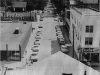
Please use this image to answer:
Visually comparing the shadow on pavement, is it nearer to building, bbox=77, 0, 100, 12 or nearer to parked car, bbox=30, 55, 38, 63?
parked car, bbox=30, 55, 38, 63

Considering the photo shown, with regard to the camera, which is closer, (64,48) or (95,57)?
(95,57)

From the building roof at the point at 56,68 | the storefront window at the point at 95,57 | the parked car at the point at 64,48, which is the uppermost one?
the building roof at the point at 56,68

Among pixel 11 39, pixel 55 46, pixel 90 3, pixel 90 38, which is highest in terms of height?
pixel 90 3

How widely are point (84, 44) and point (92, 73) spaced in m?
2.22

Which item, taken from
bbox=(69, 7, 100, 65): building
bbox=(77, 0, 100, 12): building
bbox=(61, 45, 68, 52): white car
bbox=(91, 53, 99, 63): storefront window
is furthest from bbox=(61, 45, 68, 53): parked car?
bbox=(77, 0, 100, 12): building

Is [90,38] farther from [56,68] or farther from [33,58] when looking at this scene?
[56,68]

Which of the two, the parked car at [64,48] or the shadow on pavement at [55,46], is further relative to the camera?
the shadow on pavement at [55,46]

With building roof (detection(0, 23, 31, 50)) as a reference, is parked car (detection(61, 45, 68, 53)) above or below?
below

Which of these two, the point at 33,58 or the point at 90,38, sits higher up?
the point at 90,38

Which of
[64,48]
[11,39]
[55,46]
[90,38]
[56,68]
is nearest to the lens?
[56,68]

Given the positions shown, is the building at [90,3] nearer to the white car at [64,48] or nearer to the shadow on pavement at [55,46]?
the shadow on pavement at [55,46]

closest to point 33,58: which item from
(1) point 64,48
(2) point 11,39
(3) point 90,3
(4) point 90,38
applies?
(2) point 11,39

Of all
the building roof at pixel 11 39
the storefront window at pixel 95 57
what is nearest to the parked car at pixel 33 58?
the building roof at pixel 11 39

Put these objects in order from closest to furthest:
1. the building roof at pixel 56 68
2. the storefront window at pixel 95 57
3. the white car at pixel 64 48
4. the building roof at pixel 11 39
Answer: the building roof at pixel 56 68
the storefront window at pixel 95 57
the building roof at pixel 11 39
the white car at pixel 64 48
